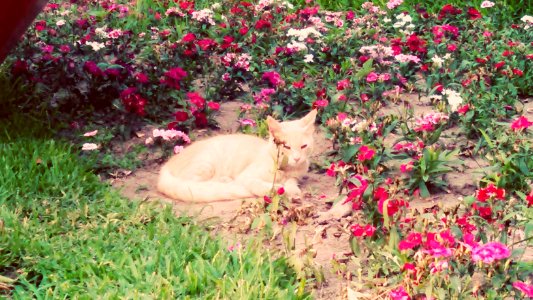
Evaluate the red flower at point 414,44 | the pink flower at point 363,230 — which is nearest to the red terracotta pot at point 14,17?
the pink flower at point 363,230

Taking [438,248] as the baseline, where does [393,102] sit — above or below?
below

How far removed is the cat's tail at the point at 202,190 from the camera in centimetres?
453

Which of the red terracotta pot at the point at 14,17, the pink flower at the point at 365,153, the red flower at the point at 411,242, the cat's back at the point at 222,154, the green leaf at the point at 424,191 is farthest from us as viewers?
the cat's back at the point at 222,154

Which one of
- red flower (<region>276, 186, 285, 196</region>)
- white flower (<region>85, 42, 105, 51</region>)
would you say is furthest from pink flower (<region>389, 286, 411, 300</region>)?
white flower (<region>85, 42, 105, 51</region>)

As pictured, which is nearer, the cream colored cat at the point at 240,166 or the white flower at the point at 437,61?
the cream colored cat at the point at 240,166

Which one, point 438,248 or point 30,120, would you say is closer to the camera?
point 438,248

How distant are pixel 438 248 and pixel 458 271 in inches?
6.3

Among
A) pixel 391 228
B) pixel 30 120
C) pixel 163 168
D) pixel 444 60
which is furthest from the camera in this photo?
pixel 444 60

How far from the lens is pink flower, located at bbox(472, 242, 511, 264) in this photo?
310cm

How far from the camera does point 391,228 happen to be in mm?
3727

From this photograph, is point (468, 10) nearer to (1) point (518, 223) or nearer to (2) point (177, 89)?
(2) point (177, 89)

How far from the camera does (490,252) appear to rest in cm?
311

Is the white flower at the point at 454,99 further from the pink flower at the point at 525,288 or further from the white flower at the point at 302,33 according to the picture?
the pink flower at the point at 525,288

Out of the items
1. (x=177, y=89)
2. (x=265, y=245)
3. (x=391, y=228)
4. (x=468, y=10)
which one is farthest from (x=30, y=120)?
(x=468, y=10)
